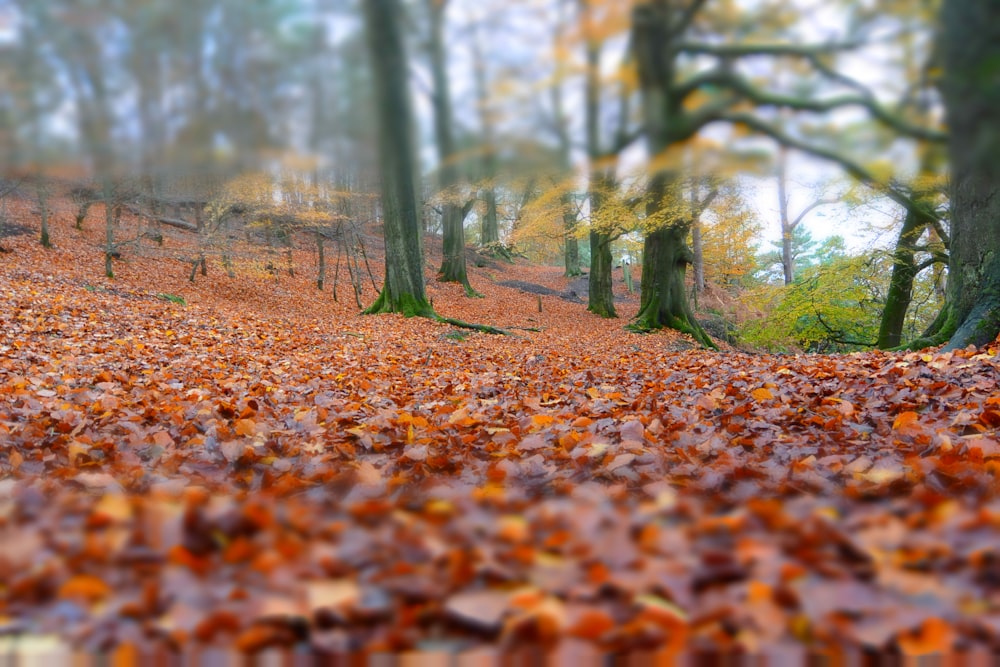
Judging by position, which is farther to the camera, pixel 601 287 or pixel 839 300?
pixel 601 287

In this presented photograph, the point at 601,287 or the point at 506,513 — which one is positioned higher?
A: the point at 601,287

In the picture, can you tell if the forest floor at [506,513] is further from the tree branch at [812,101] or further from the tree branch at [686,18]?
the tree branch at [686,18]

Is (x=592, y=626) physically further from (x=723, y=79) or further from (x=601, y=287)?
(x=601, y=287)

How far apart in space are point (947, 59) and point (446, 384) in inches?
145

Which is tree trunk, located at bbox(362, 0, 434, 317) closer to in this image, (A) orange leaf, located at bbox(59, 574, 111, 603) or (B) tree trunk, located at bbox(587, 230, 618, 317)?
(A) orange leaf, located at bbox(59, 574, 111, 603)

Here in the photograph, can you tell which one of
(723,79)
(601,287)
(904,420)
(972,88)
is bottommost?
(904,420)

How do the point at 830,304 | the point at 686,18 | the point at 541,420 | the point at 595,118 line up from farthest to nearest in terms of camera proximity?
the point at 830,304 → the point at 541,420 → the point at 595,118 → the point at 686,18

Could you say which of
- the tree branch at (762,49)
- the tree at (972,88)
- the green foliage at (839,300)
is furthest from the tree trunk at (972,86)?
the green foliage at (839,300)

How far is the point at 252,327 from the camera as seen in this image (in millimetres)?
8359

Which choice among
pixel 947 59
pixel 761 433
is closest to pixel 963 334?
pixel 761 433

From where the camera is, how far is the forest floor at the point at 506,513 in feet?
3.09

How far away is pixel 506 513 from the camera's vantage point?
55.7 inches

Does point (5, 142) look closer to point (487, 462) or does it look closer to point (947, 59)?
point (487, 462)

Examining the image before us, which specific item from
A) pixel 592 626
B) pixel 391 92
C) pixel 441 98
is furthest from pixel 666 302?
pixel 592 626
